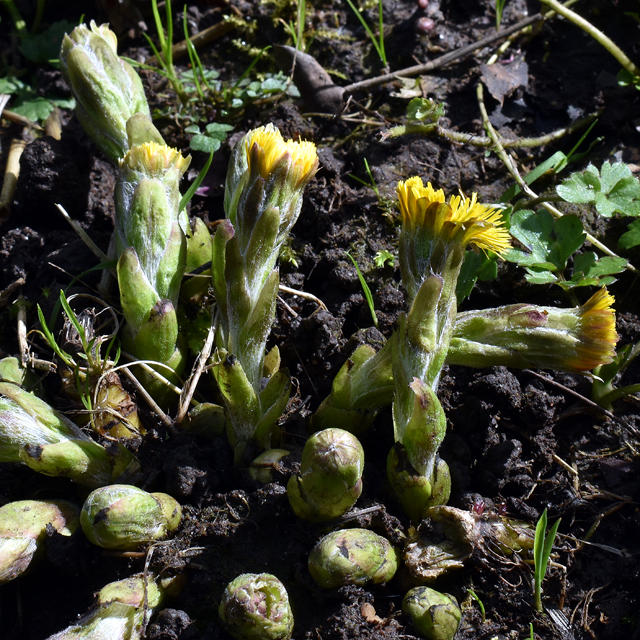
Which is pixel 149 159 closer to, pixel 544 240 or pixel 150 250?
pixel 150 250

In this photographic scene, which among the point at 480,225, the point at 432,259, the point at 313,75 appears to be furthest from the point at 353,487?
the point at 313,75

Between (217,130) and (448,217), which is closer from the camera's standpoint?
(448,217)

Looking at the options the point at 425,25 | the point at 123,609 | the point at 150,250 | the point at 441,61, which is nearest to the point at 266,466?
the point at 123,609

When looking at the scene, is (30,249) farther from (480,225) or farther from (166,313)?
(480,225)

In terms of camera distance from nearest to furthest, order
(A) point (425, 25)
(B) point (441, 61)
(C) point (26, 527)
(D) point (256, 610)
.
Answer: (D) point (256, 610) < (C) point (26, 527) < (B) point (441, 61) < (A) point (425, 25)

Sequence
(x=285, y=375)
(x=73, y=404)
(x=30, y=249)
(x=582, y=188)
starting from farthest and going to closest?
(x=30, y=249) → (x=582, y=188) → (x=73, y=404) → (x=285, y=375)

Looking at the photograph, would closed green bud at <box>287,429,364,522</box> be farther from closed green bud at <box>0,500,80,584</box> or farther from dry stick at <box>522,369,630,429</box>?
dry stick at <box>522,369,630,429</box>
